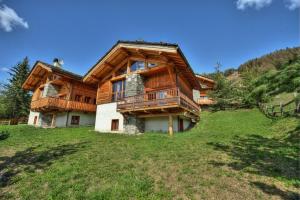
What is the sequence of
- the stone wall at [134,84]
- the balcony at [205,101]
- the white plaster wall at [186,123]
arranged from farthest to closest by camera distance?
the balcony at [205,101] → the white plaster wall at [186,123] → the stone wall at [134,84]

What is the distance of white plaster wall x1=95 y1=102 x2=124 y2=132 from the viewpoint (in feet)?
51.3

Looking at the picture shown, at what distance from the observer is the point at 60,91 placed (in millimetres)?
22906

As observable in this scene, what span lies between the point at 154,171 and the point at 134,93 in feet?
31.7

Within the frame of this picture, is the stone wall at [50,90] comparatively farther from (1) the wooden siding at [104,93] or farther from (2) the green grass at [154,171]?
(2) the green grass at [154,171]

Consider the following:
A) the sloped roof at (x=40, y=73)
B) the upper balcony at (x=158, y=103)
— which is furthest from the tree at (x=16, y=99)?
the upper balcony at (x=158, y=103)

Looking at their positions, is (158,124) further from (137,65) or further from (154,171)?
(154,171)

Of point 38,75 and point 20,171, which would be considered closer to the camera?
point 20,171

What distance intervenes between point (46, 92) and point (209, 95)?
21.9 m

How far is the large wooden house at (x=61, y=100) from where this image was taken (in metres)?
19.3

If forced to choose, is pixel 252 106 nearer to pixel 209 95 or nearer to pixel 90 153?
pixel 209 95

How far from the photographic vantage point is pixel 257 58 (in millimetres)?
52750

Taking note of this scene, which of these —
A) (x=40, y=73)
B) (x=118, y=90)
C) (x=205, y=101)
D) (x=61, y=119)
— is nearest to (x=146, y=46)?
(x=118, y=90)

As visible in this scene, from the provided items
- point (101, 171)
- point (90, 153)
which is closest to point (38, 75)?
point (90, 153)

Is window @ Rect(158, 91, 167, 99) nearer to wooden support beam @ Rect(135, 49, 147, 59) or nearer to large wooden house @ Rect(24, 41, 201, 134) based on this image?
large wooden house @ Rect(24, 41, 201, 134)
